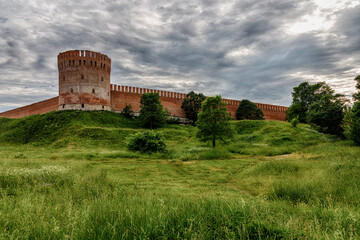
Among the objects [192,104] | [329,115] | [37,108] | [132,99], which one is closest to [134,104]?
[132,99]

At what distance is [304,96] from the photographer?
40.1m

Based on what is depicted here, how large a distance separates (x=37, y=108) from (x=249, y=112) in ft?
164

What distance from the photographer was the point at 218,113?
1845 centimetres

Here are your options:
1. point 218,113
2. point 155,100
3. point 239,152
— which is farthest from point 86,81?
point 239,152

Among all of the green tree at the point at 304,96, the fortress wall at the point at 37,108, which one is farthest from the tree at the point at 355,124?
the fortress wall at the point at 37,108

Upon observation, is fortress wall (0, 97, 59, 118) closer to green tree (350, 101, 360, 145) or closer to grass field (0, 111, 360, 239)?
grass field (0, 111, 360, 239)

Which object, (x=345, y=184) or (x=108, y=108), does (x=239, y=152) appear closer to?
(x=345, y=184)

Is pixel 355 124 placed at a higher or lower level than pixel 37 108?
lower

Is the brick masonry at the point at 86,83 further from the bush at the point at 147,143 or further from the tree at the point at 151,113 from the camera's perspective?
the bush at the point at 147,143

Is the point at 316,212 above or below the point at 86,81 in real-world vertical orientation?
below

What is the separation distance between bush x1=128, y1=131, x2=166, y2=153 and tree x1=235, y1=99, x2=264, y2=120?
116ft

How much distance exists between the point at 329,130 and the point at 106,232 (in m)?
27.2

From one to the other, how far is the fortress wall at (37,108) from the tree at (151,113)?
1944 cm

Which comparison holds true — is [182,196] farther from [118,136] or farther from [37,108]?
[37,108]
